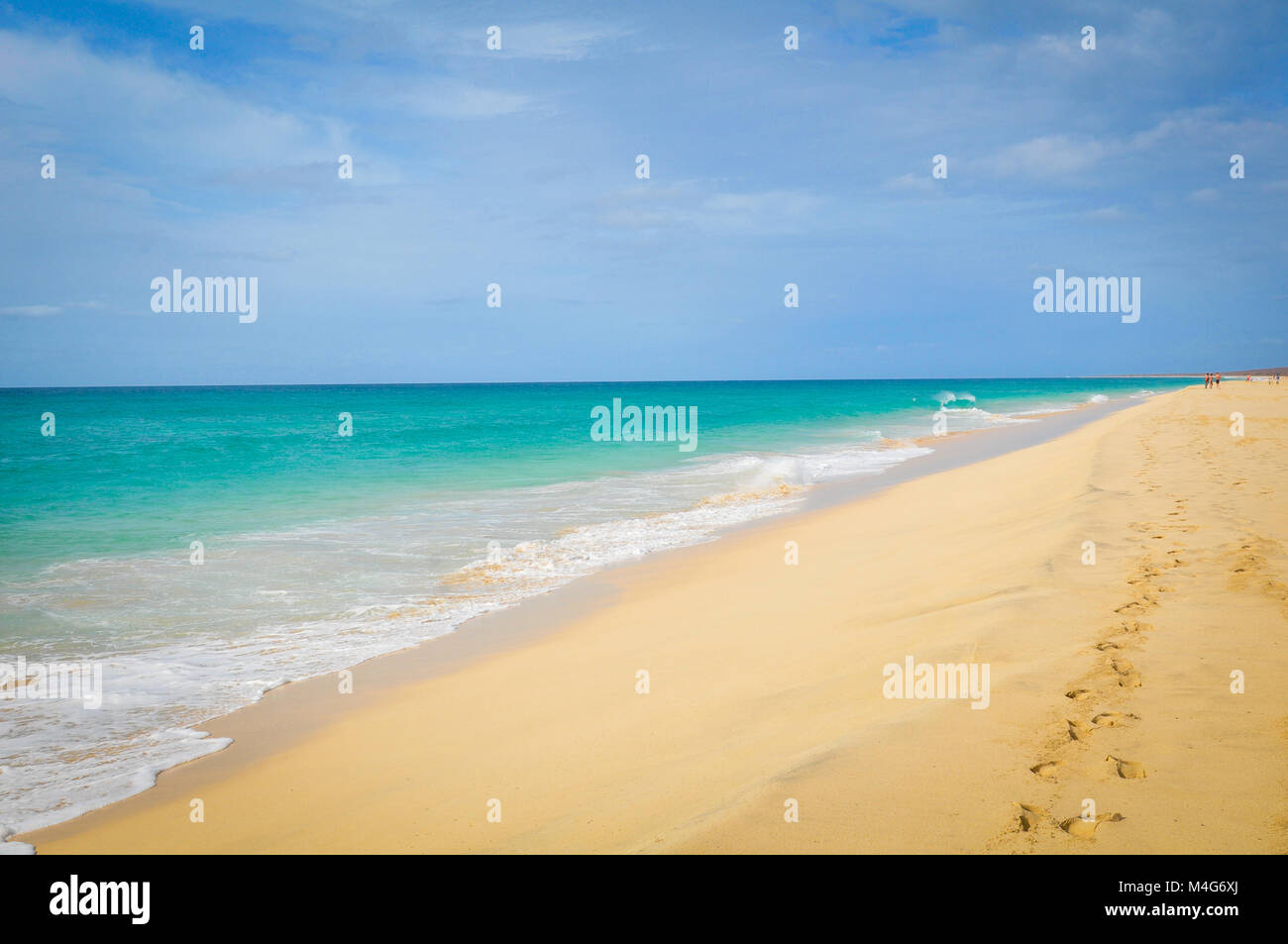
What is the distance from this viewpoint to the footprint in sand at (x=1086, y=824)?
9.91ft

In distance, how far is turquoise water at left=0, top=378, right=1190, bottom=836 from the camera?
651 centimetres

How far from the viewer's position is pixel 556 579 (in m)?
11.0

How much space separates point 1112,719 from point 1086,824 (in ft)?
3.71

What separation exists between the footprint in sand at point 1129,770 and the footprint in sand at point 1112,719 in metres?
0.39

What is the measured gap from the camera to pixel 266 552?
1309cm

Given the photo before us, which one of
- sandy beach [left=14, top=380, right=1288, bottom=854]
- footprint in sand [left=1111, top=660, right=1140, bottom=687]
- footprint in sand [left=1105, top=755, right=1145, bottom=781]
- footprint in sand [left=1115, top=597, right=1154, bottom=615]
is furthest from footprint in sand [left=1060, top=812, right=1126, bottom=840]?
footprint in sand [left=1115, top=597, right=1154, bottom=615]

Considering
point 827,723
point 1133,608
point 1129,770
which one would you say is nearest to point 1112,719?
point 1129,770

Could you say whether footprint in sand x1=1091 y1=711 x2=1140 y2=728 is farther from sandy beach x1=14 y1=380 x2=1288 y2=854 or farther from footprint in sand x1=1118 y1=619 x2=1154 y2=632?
A: footprint in sand x1=1118 y1=619 x2=1154 y2=632

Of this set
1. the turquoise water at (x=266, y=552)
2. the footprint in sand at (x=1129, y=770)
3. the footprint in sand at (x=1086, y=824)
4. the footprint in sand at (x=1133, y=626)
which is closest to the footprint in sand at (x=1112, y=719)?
the footprint in sand at (x=1129, y=770)

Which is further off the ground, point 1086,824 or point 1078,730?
point 1078,730

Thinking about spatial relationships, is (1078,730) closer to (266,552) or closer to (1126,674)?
(1126,674)

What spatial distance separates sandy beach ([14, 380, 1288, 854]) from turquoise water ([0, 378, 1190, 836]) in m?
0.83
